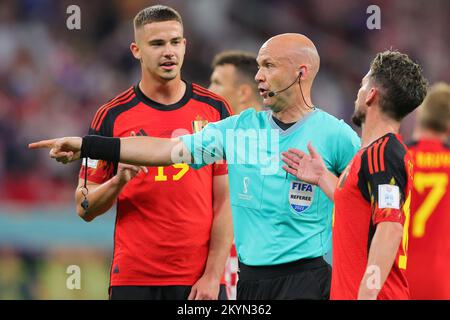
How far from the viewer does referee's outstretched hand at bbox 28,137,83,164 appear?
4.53 metres

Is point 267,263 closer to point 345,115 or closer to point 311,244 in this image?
point 311,244

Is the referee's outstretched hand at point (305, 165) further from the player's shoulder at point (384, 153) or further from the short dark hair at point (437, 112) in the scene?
the short dark hair at point (437, 112)

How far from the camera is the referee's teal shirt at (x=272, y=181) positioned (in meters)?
4.81

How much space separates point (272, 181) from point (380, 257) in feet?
3.44

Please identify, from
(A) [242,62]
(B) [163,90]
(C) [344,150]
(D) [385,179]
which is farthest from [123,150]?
(A) [242,62]

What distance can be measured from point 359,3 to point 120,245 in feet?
30.8

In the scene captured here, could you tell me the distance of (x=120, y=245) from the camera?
559cm

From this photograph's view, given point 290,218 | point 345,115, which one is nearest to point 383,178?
point 290,218

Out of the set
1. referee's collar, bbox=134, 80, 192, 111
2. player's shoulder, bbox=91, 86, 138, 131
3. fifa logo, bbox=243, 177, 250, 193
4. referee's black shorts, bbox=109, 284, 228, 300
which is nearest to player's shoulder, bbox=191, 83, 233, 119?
referee's collar, bbox=134, 80, 192, 111

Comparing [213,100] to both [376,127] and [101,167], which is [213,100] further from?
[376,127]

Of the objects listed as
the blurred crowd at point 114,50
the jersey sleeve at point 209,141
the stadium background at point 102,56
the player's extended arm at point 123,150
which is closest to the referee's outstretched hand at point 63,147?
the player's extended arm at point 123,150

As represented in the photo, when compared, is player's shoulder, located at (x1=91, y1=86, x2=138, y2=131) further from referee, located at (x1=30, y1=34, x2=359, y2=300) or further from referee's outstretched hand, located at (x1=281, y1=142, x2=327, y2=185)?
referee's outstretched hand, located at (x1=281, y1=142, x2=327, y2=185)

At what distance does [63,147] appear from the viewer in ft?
15.1

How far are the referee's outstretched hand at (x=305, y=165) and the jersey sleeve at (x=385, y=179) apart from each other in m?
0.44
